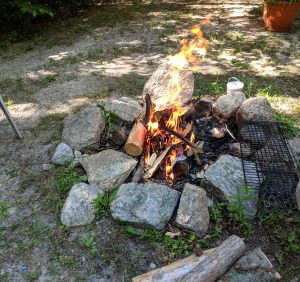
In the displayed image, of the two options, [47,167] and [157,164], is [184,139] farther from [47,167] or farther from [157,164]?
[47,167]

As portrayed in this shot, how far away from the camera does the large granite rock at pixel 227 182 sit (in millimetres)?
3393

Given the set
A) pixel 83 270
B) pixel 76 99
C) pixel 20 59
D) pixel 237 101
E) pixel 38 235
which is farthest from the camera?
pixel 20 59

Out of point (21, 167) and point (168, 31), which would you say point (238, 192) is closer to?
point (21, 167)

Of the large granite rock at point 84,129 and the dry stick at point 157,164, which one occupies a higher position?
the large granite rock at point 84,129

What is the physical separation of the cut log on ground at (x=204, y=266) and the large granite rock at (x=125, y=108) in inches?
84.0

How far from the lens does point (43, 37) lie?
8.04 m

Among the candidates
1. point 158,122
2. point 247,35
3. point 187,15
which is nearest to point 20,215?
point 158,122

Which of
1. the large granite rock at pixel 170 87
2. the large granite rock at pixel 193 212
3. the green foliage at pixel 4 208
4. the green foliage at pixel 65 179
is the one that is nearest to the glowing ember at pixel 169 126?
the large granite rock at pixel 170 87

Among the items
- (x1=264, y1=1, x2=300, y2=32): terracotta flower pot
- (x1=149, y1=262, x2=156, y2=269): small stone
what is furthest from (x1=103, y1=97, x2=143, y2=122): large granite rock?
(x1=264, y1=1, x2=300, y2=32): terracotta flower pot

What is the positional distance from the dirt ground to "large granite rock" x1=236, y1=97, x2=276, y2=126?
782 millimetres

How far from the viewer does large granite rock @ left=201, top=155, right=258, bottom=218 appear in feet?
11.1

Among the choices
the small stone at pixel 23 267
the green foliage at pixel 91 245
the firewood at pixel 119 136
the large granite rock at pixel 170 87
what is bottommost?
the small stone at pixel 23 267

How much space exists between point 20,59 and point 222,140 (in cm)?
494

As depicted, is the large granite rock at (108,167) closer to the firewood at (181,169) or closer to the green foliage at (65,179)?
the green foliage at (65,179)
